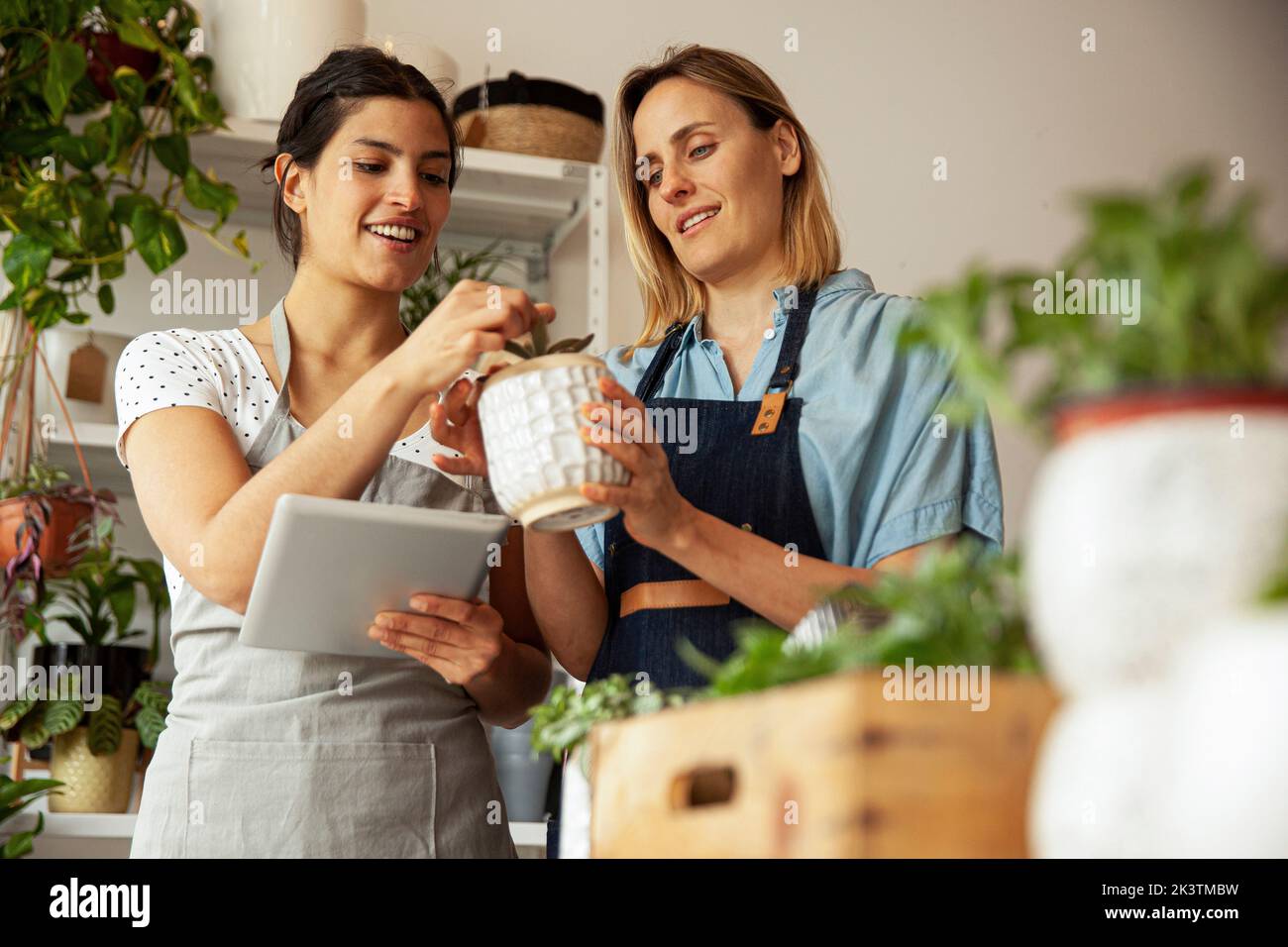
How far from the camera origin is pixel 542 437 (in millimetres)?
875

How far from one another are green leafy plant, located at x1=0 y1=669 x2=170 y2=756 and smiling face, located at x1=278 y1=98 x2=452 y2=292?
855mm

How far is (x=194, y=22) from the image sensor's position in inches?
89.0

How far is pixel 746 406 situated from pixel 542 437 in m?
0.53

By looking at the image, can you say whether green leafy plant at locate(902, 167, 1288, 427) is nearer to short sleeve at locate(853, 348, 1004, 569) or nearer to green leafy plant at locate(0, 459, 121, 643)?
short sleeve at locate(853, 348, 1004, 569)

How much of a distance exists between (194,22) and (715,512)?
148cm

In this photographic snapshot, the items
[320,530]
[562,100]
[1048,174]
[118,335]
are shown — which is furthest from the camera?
[1048,174]

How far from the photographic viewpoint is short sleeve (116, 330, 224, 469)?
1.32 m

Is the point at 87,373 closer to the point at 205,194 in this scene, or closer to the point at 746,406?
the point at 205,194

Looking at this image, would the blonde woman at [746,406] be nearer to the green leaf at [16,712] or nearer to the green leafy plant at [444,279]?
the green leafy plant at [444,279]

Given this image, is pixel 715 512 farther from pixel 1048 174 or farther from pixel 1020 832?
pixel 1048 174

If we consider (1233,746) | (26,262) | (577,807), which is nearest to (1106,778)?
(1233,746)

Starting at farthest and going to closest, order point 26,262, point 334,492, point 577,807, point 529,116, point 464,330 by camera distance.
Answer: point 529,116 < point 26,262 < point 334,492 < point 464,330 < point 577,807

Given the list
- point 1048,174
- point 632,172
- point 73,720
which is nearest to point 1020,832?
point 632,172

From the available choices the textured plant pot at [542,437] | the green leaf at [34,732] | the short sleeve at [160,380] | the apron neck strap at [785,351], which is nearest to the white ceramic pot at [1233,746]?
the textured plant pot at [542,437]
